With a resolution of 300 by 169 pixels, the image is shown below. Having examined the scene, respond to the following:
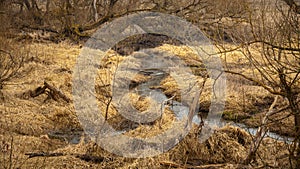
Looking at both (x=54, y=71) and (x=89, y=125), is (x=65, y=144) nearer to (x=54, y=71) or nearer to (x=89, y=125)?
(x=89, y=125)

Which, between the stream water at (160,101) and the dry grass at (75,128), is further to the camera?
the stream water at (160,101)

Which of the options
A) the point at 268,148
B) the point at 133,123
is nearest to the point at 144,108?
the point at 133,123

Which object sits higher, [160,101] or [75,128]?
[160,101]

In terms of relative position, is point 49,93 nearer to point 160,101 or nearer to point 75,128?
point 75,128

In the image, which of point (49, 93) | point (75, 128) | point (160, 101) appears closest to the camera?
point (75, 128)

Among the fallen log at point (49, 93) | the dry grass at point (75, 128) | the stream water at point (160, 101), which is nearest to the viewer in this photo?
the dry grass at point (75, 128)

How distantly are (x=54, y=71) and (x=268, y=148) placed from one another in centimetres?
737

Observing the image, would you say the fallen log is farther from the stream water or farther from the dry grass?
the stream water

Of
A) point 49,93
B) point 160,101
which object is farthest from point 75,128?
point 160,101

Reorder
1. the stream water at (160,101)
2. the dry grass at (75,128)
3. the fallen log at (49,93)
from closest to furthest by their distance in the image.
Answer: the dry grass at (75,128) < the stream water at (160,101) < the fallen log at (49,93)

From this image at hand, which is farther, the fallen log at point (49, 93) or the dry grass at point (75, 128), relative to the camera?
the fallen log at point (49, 93)

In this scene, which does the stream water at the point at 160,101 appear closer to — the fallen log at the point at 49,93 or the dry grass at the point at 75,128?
the dry grass at the point at 75,128

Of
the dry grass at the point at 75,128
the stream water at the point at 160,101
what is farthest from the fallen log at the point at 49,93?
the stream water at the point at 160,101

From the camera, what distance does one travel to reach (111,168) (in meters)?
5.88
